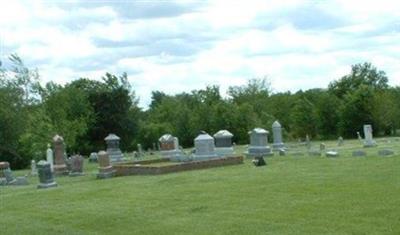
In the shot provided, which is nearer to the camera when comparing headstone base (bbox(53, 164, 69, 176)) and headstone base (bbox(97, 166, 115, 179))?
headstone base (bbox(97, 166, 115, 179))

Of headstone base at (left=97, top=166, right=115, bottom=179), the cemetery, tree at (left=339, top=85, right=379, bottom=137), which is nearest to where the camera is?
the cemetery

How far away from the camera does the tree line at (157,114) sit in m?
46.6

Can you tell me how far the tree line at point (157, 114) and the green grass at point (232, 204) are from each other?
986 inches

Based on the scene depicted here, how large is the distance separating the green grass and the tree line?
2504 centimetres

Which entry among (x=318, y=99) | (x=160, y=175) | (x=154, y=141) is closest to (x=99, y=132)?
(x=154, y=141)

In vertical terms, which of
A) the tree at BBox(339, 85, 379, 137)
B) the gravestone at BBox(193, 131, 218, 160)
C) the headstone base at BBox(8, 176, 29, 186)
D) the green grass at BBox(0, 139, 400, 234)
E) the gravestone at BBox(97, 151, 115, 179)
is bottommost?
the green grass at BBox(0, 139, 400, 234)

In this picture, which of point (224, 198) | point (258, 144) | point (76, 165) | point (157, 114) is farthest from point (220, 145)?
point (157, 114)

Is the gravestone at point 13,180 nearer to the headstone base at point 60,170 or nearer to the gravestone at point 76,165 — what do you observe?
the gravestone at point 76,165

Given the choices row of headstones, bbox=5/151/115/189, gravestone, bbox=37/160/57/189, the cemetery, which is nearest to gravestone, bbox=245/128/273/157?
the cemetery

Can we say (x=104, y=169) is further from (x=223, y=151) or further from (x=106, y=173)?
(x=223, y=151)

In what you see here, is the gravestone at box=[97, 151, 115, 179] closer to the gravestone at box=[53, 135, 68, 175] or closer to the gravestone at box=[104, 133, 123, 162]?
the gravestone at box=[53, 135, 68, 175]

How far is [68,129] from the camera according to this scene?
51.4 metres

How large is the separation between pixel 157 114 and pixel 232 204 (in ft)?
208

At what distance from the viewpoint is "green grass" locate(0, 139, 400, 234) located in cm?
1195
